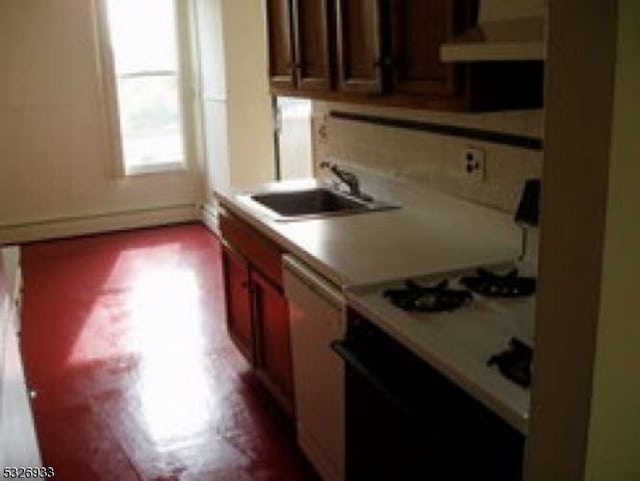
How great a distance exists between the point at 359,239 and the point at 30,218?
448 centimetres

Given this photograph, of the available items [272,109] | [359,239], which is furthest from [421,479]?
[272,109]

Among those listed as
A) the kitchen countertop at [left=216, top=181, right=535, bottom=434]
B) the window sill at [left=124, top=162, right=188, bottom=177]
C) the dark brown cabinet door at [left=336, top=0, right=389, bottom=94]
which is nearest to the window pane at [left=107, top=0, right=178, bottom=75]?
the window sill at [left=124, top=162, right=188, bottom=177]

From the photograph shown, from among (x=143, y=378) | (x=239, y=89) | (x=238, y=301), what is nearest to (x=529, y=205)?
(x=238, y=301)

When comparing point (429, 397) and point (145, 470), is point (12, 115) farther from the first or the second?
point (429, 397)

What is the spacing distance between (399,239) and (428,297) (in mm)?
581

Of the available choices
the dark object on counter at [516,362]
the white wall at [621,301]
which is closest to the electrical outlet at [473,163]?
the dark object on counter at [516,362]

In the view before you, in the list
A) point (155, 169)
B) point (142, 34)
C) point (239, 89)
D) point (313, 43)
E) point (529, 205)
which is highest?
point (142, 34)

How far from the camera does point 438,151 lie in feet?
8.61

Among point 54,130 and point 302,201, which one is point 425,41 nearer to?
point 302,201

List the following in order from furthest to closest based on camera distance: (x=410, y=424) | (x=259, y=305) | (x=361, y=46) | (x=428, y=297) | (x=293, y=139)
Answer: (x=293, y=139) < (x=259, y=305) < (x=361, y=46) < (x=428, y=297) < (x=410, y=424)

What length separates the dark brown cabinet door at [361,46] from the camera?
91.4 inches

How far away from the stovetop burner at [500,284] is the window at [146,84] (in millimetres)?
4791

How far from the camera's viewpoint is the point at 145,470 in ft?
8.79

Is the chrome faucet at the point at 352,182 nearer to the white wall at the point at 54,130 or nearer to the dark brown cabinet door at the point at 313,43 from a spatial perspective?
the dark brown cabinet door at the point at 313,43
